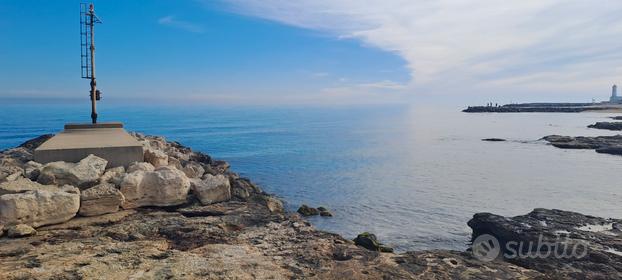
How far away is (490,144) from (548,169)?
1821cm

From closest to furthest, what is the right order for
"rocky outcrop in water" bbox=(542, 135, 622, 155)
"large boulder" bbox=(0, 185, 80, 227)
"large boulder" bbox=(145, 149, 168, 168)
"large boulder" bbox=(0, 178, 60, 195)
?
"large boulder" bbox=(0, 185, 80, 227), "large boulder" bbox=(0, 178, 60, 195), "large boulder" bbox=(145, 149, 168, 168), "rocky outcrop in water" bbox=(542, 135, 622, 155)

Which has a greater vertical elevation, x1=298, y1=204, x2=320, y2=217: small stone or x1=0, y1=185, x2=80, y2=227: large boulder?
x1=0, y1=185, x2=80, y2=227: large boulder

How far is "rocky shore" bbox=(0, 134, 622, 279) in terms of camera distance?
20.4 ft

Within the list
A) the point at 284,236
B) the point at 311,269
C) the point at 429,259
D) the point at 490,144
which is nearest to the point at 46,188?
the point at 284,236

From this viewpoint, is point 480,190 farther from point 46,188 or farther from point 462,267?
point 46,188

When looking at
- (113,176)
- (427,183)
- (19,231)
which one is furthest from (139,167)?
(427,183)

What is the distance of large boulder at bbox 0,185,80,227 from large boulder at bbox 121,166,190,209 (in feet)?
3.62

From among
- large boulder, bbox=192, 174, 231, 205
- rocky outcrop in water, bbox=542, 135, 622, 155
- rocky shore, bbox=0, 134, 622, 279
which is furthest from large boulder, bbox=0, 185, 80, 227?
rocky outcrop in water, bbox=542, 135, 622, 155

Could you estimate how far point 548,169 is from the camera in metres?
29.4

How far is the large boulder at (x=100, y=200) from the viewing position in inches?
330

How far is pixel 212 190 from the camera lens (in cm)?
1015

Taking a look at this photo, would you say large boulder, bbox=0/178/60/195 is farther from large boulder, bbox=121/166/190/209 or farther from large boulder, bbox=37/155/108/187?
large boulder, bbox=121/166/190/209

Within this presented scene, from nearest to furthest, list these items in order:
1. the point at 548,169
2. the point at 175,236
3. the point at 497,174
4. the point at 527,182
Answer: the point at 175,236, the point at 527,182, the point at 497,174, the point at 548,169

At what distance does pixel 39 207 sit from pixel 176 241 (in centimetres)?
271
